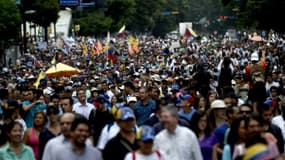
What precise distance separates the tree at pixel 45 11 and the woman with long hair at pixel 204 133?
75.8 metres

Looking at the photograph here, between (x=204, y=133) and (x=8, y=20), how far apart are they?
169 feet

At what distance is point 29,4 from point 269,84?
65.3 metres

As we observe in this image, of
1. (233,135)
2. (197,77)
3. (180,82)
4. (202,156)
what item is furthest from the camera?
(180,82)

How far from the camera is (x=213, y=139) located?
11.9 metres

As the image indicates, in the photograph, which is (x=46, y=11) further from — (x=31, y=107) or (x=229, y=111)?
(x=229, y=111)

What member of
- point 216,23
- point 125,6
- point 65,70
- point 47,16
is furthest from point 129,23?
point 65,70

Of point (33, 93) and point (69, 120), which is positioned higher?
point (69, 120)

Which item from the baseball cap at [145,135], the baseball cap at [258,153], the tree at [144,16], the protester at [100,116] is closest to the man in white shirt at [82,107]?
the protester at [100,116]

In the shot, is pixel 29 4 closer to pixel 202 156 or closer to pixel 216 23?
pixel 202 156

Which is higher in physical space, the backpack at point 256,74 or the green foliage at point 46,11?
the backpack at point 256,74

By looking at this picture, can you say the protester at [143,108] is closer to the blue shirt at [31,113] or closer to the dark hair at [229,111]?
the blue shirt at [31,113]

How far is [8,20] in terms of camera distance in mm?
62781

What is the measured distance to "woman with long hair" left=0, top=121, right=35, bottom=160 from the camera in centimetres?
1107

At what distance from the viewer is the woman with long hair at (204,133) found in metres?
11.8
